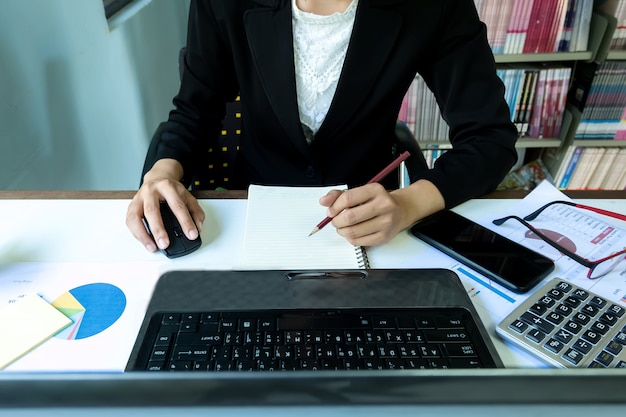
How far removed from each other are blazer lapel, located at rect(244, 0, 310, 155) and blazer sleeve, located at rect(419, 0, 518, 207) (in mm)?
301

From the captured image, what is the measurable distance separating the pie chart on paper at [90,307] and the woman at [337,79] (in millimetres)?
270

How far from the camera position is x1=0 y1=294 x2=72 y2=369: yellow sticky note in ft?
1.54

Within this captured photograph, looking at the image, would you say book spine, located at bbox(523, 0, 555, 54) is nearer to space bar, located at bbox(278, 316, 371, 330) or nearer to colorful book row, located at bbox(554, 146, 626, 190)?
colorful book row, located at bbox(554, 146, 626, 190)

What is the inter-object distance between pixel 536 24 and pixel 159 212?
1617mm

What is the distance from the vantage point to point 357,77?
0.90 m

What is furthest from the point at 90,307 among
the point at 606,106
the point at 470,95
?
the point at 606,106

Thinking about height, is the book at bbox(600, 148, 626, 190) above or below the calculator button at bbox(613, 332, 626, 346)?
below

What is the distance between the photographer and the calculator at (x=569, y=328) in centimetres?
45

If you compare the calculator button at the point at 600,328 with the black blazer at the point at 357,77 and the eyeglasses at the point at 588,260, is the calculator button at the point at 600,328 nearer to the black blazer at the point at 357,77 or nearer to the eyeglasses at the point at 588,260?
the eyeglasses at the point at 588,260

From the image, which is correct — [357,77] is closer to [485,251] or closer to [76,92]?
[485,251]

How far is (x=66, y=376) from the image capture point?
18cm

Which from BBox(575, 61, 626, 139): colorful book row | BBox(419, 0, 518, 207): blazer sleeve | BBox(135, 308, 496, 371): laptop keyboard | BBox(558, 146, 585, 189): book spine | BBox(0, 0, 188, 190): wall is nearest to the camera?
BBox(135, 308, 496, 371): laptop keyboard

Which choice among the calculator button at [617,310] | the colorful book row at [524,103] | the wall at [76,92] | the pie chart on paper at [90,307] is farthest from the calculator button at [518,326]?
the colorful book row at [524,103]

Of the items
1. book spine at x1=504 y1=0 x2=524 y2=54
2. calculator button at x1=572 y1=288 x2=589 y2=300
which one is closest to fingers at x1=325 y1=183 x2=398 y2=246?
calculator button at x1=572 y1=288 x2=589 y2=300
